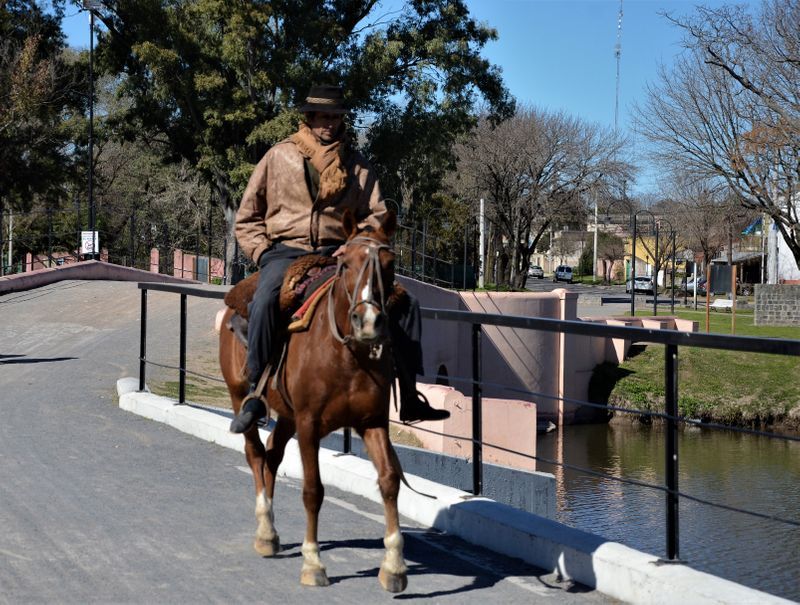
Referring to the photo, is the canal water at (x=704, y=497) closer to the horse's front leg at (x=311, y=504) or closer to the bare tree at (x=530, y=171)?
the horse's front leg at (x=311, y=504)

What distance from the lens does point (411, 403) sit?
21.3ft

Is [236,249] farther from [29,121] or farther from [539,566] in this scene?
[539,566]

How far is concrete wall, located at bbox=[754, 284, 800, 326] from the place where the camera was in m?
44.9

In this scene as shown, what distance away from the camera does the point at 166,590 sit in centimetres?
575

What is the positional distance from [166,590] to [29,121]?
4083 cm

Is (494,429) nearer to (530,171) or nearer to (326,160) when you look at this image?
(326,160)

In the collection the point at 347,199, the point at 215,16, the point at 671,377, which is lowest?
the point at 671,377

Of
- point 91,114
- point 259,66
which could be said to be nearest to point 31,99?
point 91,114

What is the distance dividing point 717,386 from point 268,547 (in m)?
31.2

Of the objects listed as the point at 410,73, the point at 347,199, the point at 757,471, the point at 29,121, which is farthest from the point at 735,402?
the point at 347,199

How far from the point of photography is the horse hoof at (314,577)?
589cm

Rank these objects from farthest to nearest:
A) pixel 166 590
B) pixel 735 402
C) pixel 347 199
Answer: pixel 735 402 < pixel 347 199 < pixel 166 590

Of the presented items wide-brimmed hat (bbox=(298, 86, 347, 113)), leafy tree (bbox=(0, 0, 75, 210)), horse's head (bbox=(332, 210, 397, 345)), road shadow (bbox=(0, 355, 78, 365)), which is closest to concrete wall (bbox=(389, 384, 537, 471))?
road shadow (bbox=(0, 355, 78, 365))

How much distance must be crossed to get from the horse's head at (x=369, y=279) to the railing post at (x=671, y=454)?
4.77 ft
